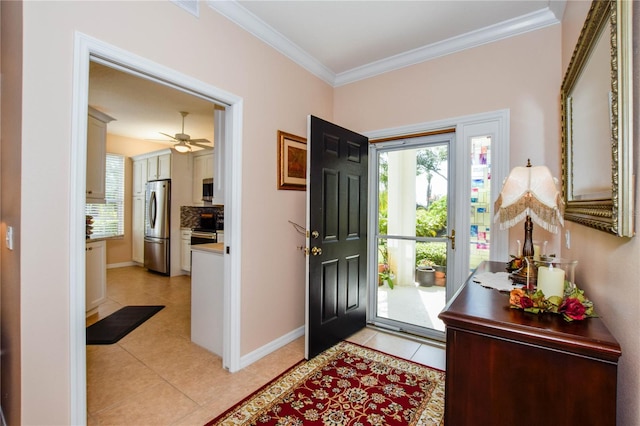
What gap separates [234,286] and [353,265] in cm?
120

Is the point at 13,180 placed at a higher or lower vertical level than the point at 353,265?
higher

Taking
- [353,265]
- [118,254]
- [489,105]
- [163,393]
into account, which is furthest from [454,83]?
[118,254]

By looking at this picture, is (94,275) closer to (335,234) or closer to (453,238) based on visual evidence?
(335,234)

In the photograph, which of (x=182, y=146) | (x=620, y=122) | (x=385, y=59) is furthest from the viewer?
(x=182, y=146)

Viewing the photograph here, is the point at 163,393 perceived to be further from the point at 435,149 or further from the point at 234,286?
the point at 435,149

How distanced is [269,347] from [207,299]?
686mm

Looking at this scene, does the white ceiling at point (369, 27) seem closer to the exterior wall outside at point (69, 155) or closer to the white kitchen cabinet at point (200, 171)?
the exterior wall outside at point (69, 155)

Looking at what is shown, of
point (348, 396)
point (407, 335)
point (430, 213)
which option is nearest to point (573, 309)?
point (348, 396)

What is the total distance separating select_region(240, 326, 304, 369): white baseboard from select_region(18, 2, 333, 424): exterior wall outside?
54 millimetres

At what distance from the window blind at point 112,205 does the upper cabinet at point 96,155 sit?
2715mm

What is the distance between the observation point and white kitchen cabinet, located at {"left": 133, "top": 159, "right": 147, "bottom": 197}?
600cm

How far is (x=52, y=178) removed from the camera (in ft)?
4.60

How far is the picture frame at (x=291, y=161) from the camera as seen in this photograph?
2.65m

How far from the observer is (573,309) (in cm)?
102
